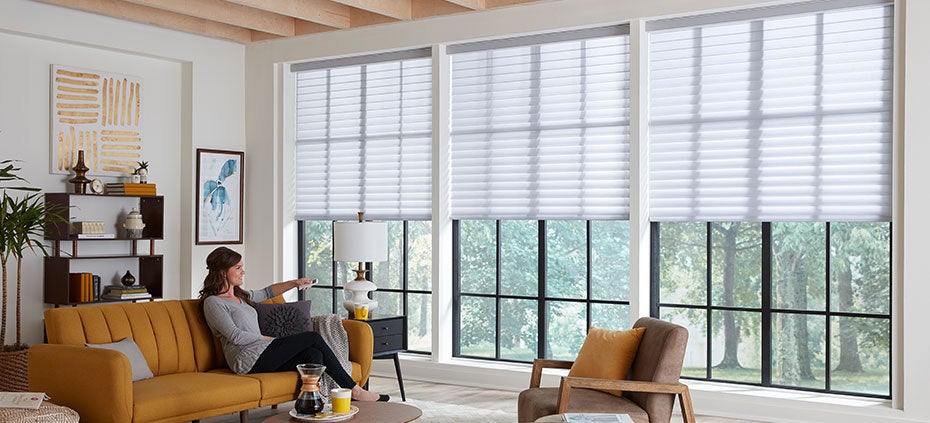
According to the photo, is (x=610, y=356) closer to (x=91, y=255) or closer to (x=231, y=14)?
(x=231, y=14)

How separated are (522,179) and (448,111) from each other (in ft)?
2.99

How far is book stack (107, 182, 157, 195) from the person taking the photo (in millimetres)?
7926

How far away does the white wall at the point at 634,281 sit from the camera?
19.8ft

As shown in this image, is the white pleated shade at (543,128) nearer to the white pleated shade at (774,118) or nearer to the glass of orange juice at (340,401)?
the white pleated shade at (774,118)

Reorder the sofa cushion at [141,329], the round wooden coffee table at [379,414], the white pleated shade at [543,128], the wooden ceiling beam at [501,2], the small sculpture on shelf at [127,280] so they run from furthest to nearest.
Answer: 1. the small sculpture on shelf at [127,280]
2. the wooden ceiling beam at [501,2]
3. the white pleated shade at [543,128]
4. the sofa cushion at [141,329]
5. the round wooden coffee table at [379,414]

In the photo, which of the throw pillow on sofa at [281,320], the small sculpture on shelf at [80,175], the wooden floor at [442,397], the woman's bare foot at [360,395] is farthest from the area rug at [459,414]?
the small sculpture on shelf at [80,175]

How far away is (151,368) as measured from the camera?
19.3 feet

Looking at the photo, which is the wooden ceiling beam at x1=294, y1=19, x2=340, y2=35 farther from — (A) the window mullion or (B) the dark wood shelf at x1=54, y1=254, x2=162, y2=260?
(A) the window mullion

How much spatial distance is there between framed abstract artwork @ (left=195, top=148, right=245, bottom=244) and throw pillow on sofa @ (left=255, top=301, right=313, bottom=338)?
245 centimetres

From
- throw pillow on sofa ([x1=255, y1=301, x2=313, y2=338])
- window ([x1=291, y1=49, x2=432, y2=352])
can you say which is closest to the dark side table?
throw pillow on sofa ([x1=255, y1=301, x2=313, y2=338])

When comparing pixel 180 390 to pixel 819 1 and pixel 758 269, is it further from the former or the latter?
pixel 819 1

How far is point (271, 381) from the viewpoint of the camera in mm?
5887

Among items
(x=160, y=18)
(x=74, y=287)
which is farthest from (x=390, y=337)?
(x=160, y=18)

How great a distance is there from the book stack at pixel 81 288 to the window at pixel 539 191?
2.96 m
